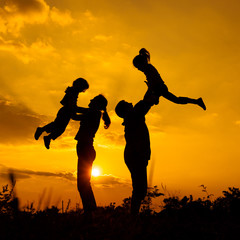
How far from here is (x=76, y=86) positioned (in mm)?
8125

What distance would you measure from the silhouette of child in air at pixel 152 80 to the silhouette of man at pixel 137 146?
531 millimetres

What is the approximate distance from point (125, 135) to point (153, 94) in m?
1.17

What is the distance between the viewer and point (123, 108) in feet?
24.1

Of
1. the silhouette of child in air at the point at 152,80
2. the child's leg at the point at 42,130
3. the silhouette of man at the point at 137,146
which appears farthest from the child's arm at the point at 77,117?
the silhouette of child in air at the point at 152,80

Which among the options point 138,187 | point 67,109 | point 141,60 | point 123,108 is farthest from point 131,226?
point 141,60

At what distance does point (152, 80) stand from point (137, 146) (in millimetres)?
1729

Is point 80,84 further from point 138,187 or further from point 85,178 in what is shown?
point 138,187

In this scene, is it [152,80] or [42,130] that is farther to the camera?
[42,130]

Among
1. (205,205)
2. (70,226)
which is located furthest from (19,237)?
(205,205)

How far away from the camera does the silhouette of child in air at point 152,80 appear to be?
7.81 m

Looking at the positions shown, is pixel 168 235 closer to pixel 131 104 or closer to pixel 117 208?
pixel 131 104

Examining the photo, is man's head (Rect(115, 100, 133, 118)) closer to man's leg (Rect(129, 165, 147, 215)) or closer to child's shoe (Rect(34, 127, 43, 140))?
man's leg (Rect(129, 165, 147, 215))

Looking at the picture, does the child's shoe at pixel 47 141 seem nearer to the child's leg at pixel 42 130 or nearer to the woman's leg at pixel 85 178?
the child's leg at pixel 42 130

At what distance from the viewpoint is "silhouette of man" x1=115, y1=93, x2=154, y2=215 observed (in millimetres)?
7141
